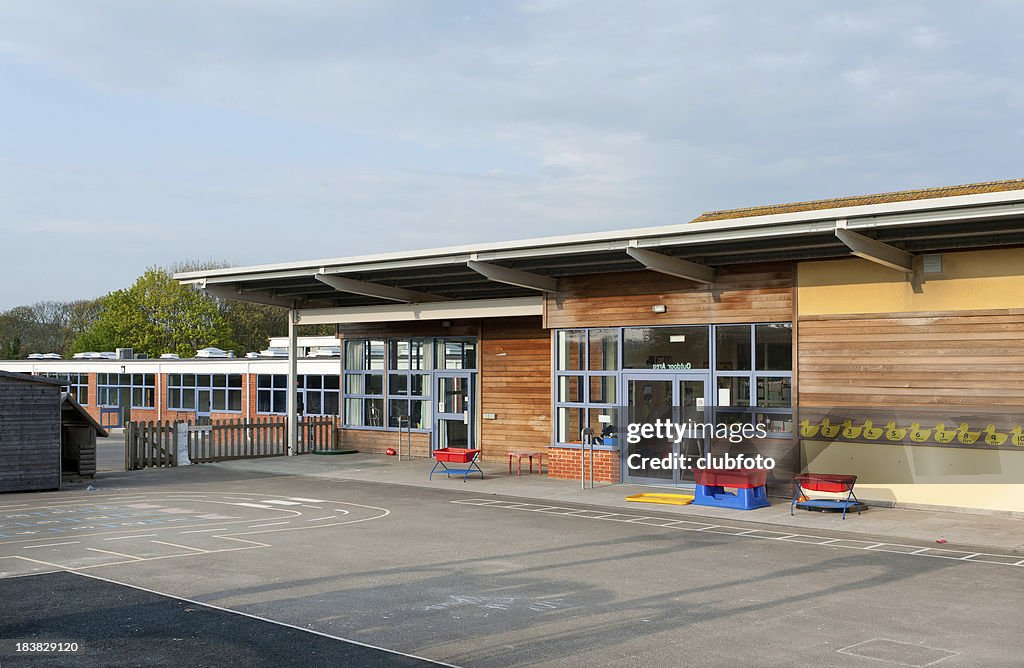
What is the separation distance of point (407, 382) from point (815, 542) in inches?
573

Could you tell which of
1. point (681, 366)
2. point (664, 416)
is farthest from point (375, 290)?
point (681, 366)

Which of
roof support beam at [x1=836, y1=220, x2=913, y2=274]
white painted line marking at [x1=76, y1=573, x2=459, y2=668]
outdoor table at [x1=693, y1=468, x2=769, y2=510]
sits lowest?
white painted line marking at [x1=76, y1=573, x2=459, y2=668]

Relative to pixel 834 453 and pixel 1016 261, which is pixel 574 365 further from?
pixel 1016 261

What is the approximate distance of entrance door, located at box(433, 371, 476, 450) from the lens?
960 inches

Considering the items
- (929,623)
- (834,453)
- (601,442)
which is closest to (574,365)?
(601,442)

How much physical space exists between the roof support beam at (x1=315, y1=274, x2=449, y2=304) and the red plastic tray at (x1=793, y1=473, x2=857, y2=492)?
1082cm

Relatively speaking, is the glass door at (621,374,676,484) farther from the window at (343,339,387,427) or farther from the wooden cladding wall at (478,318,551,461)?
the window at (343,339,387,427)

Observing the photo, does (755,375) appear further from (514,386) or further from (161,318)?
(161,318)

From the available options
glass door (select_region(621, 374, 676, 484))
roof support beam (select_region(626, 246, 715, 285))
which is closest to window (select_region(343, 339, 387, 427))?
glass door (select_region(621, 374, 676, 484))

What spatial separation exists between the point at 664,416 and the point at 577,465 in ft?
6.96

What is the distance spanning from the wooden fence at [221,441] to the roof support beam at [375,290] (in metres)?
4.49

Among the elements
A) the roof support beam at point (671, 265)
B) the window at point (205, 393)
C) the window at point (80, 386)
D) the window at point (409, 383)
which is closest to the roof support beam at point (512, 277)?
the roof support beam at point (671, 265)

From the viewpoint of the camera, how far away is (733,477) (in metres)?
15.8

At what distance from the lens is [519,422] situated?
2338 cm
